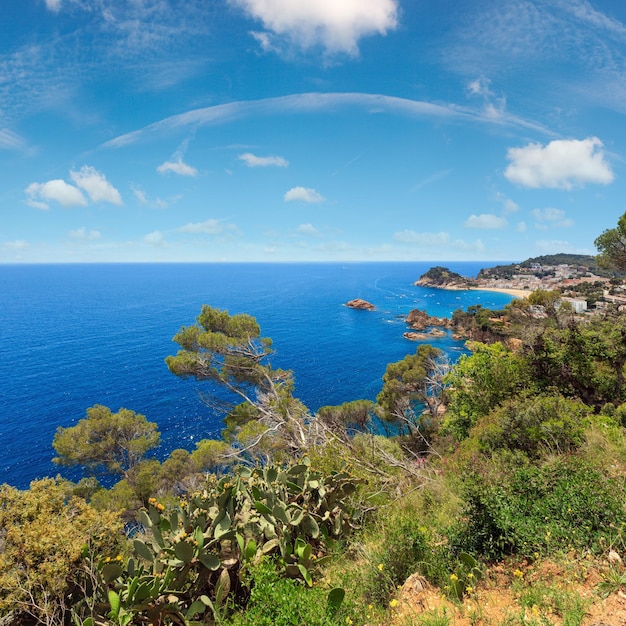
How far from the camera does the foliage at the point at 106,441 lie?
1597 centimetres

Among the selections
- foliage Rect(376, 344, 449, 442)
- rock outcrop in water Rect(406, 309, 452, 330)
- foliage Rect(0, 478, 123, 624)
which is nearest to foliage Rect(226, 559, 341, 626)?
foliage Rect(0, 478, 123, 624)

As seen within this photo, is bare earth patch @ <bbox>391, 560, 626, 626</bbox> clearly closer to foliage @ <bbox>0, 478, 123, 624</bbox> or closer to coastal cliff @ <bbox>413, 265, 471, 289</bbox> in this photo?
foliage @ <bbox>0, 478, 123, 624</bbox>

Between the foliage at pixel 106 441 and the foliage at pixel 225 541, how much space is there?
13.5 meters

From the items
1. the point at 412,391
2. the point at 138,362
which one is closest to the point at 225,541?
the point at 412,391

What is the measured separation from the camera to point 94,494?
15.4 metres

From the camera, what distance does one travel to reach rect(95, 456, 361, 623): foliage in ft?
13.5

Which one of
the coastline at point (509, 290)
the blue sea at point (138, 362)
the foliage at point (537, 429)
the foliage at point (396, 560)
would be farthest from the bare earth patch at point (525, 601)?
the coastline at point (509, 290)

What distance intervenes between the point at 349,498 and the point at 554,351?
11.5m

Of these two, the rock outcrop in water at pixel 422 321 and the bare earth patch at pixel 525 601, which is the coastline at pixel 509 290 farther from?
the bare earth patch at pixel 525 601

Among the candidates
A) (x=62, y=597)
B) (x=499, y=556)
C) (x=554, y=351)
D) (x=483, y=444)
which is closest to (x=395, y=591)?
(x=499, y=556)

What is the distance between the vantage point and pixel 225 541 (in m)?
4.84

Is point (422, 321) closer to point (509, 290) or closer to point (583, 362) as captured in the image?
point (583, 362)

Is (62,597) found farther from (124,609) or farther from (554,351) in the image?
(554,351)

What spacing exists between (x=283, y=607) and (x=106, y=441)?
56.7 feet
